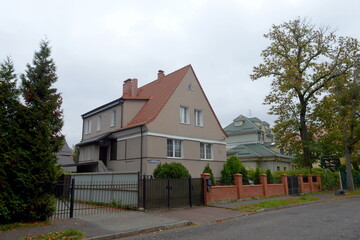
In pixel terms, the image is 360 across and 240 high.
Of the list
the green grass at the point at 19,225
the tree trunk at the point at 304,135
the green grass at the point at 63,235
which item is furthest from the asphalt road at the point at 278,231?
the tree trunk at the point at 304,135

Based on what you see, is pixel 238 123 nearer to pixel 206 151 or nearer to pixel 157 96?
pixel 206 151

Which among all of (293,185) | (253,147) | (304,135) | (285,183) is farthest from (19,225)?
(253,147)

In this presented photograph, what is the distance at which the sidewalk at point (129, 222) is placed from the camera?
28.6 feet

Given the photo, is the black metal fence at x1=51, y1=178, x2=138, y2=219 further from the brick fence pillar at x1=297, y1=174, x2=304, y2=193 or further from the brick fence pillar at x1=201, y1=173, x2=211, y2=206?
the brick fence pillar at x1=297, y1=174, x2=304, y2=193

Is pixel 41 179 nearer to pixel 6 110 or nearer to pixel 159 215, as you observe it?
pixel 6 110

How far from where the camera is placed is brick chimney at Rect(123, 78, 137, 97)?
1010 inches

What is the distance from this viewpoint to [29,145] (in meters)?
10.4

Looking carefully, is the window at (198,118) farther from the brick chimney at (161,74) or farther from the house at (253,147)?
the house at (253,147)

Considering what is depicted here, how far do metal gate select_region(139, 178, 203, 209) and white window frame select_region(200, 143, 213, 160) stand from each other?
7649mm

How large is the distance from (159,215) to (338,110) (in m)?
21.6

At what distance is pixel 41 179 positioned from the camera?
10.3 m

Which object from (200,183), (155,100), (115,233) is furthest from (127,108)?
(115,233)

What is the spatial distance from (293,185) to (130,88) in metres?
16.4

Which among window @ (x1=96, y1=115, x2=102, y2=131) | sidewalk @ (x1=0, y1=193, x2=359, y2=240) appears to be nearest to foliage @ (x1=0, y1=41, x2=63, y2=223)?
sidewalk @ (x1=0, y1=193, x2=359, y2=240)
